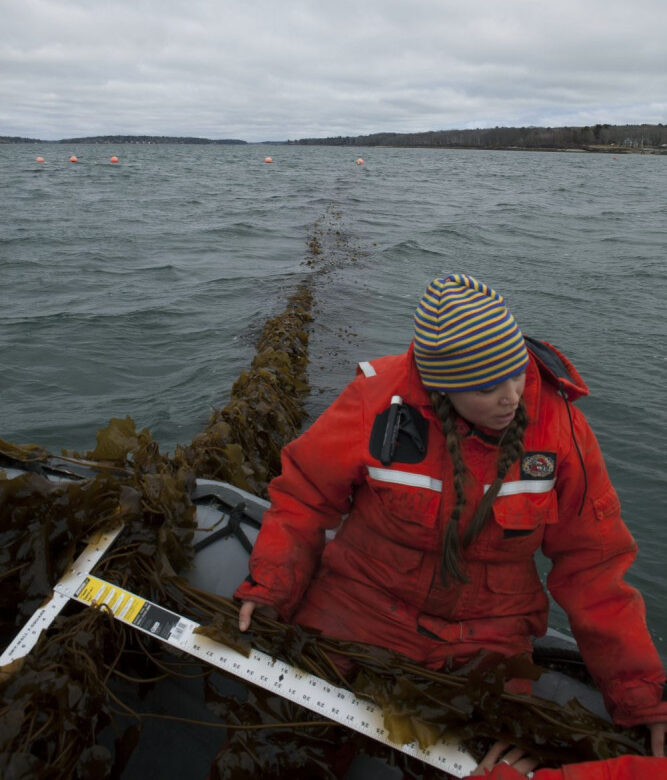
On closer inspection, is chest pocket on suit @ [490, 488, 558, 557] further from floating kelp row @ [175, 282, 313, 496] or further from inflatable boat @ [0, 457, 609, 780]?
floating kelp row @ [175, 282, 313, 496]

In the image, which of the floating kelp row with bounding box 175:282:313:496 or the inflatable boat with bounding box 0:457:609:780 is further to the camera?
the floating kelp row with bounding box 175:282:313:496

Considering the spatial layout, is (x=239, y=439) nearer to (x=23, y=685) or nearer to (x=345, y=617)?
(x=345, y=617)

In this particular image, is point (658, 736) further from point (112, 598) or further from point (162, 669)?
point (112, 598)

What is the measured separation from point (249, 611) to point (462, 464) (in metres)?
0.81

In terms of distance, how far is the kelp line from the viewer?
5.66 ft

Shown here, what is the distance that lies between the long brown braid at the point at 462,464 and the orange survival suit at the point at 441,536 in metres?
0.03

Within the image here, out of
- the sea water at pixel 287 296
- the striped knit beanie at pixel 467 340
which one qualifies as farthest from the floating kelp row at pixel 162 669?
the sea water at pixel 287 296

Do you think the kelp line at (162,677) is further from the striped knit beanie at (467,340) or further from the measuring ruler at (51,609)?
the striped knit beanie at (467,340)

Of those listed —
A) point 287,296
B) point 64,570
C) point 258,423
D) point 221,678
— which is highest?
point 64,570

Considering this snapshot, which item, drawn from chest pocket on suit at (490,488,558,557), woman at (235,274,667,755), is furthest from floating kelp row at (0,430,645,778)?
chest pocket on suit at (490,488,558,557)

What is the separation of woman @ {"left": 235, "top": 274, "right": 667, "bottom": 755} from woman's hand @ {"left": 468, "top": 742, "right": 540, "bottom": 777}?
0.27 meters

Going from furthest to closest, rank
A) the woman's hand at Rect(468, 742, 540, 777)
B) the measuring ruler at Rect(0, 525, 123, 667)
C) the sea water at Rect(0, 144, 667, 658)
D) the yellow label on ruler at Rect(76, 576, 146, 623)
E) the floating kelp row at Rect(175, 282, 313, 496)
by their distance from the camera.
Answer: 1. the sea water at Rect(0, 144, 667, 658)
2. the floating kelp row at Rect(175, 282, 313, 496)
3. the yellow label on ruler at Rect(76, 576, 146, 623)
4. the measuring ruler at Rect(0, 525, 123, 667)
5. the woman's hand at Rect(468, 742, 540, 777)

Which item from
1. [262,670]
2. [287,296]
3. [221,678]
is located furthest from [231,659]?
[287,296]

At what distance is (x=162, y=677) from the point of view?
1.97m
